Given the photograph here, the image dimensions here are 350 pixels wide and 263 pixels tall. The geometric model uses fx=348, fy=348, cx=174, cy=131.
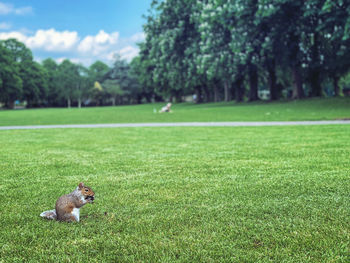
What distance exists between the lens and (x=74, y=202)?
12.1ft

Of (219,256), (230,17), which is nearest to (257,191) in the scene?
(219,256)

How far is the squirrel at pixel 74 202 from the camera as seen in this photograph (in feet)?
12.0

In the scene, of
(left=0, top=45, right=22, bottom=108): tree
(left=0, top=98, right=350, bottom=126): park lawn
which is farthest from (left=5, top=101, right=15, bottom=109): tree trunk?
(left=0, top=98, right=350, bottom=126): park lawn

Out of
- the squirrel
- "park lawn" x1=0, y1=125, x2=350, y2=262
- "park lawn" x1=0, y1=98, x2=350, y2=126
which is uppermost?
"park lawn" x1=0, y1=98, x2=350, y2=126

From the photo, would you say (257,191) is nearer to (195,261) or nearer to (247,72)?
(195,261)

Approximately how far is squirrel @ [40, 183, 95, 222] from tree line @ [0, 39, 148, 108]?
7959 cm

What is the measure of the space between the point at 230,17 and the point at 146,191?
2742 cm

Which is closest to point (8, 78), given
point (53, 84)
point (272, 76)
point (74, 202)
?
point (53, 84)

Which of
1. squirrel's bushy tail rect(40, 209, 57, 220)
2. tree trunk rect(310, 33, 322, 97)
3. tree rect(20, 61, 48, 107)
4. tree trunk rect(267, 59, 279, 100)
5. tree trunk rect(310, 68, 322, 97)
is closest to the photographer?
squirrel's bushy tail rect(40, 209, 57, 220)

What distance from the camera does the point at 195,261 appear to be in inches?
114

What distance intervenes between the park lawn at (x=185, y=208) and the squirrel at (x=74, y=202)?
0.36 feet

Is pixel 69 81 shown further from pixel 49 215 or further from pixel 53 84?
pixel 49 215

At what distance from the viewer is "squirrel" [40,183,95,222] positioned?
3.66m

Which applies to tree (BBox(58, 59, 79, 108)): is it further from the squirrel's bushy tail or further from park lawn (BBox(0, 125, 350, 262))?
the squirrel's bushy tail
